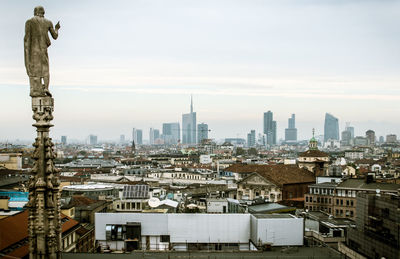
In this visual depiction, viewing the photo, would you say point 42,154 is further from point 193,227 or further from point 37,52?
point 193,227

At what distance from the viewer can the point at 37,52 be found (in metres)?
9.64

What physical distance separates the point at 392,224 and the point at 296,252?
17.1 ft

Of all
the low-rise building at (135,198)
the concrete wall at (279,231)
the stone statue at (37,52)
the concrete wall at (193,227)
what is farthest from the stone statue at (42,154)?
the low-rise building at (135,198)

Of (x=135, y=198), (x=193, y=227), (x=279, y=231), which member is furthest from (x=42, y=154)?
(x=135, y=198)

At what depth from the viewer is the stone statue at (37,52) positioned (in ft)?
31.6

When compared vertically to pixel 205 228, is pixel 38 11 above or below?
above

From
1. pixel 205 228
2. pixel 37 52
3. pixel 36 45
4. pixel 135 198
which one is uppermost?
pixel 36 45

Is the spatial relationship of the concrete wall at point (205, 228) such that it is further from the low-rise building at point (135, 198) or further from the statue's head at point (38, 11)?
the statue's head at point (38, 11)

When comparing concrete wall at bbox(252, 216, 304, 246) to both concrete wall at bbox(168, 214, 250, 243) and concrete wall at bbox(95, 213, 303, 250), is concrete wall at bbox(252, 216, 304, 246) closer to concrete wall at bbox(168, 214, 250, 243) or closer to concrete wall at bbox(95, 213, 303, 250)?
concrete wall at bbox(95, 213, 303, 250)

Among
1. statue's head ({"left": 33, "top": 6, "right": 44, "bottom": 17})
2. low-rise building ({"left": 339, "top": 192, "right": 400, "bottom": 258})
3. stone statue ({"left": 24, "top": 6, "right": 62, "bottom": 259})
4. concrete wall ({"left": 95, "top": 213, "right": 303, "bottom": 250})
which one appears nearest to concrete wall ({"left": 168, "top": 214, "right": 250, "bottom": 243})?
concrete wall ({"left": 95, "top": 213, "right": 303, "bottom": 250})

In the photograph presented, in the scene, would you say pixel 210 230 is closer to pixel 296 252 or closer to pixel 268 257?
pixel 296 252

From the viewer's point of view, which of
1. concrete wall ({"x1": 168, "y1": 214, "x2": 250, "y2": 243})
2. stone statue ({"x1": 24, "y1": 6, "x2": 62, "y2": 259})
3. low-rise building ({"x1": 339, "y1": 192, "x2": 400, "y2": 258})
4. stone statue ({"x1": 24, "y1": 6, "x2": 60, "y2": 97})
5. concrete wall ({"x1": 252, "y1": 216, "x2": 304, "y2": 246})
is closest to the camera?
stone statue ({"x1": 24, "y1": 6, "x2": 62, "y2": 259})

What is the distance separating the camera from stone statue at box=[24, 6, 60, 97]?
31.6 ft

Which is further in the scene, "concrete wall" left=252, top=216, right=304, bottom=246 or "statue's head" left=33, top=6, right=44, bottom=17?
"concrete wall" left=252, top=216, right=304, bottom=246
